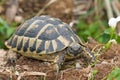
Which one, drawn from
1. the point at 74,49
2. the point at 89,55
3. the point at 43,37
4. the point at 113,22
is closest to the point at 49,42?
the point at 43,37

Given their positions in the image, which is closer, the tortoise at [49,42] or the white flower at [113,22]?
the tortoise at [49,42]

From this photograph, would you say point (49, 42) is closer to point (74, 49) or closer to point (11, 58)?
point (74, 49)

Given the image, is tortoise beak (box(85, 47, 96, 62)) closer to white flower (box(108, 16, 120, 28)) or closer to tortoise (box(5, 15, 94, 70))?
tortoise (box(5, 15, 94, 70))

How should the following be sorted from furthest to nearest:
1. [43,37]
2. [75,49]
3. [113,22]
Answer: [113,22] → [43,37] → [75,49]

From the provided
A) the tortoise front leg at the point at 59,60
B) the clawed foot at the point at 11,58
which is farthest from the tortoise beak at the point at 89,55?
the clawed foot at the point at 11,58

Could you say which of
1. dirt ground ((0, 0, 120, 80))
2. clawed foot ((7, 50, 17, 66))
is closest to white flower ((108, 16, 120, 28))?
dirt ground ((0, 0, 120, 80))

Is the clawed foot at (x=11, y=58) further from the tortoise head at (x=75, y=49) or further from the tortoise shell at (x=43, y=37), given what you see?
the tortoise head at (x=75, y=49)

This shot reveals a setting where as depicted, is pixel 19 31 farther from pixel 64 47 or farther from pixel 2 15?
pixel 2 15
